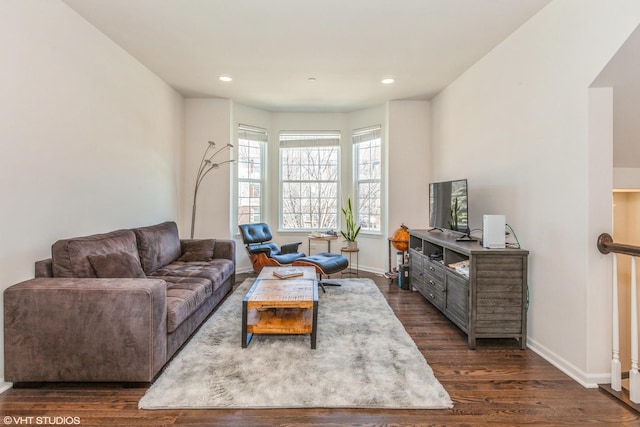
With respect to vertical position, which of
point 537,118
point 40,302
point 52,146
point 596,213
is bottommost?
point 40,302

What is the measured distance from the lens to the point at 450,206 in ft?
11.6

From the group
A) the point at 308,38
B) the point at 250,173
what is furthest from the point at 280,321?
the point at 250,173

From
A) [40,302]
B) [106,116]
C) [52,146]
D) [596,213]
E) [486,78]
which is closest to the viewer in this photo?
[40,302]

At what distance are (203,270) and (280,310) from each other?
1.04 m

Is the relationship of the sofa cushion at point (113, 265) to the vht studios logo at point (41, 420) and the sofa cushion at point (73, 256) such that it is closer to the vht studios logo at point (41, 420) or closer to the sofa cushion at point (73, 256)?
the sofa cushion at point (73, 256)

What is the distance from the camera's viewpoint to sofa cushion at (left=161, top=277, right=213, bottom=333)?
7.56 feet

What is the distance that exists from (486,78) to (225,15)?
8.58ft

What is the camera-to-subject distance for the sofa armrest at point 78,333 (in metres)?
1.99

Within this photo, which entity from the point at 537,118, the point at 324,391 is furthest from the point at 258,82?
the point at 324,391

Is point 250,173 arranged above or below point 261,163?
below

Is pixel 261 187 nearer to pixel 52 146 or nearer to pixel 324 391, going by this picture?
pixel 52 146

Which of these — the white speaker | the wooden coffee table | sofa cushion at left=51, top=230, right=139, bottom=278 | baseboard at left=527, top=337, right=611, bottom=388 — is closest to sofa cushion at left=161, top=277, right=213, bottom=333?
the wooden coffee table

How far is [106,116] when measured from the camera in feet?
10.1

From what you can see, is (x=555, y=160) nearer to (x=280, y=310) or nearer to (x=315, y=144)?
(x=280, y=310)
